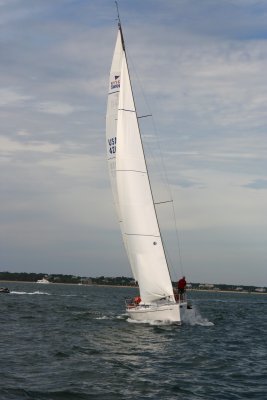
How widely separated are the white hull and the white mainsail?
0.73m

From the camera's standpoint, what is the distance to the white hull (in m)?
29.0

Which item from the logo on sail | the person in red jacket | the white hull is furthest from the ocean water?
the logo on sail

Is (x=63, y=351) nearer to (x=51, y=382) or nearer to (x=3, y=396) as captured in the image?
(x=51, y=382)

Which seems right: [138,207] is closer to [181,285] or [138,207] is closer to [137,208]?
[137,208]

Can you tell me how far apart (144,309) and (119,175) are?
6.86m

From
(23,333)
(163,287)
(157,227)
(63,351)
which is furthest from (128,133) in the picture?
(63,351)

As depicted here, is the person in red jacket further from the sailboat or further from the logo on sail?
the logo on sail

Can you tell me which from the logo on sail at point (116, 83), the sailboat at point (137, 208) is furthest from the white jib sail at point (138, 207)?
the logo on sail at point (116, 83)

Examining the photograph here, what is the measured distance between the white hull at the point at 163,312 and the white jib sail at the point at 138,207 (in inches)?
28.5

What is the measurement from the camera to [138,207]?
30.4 metres

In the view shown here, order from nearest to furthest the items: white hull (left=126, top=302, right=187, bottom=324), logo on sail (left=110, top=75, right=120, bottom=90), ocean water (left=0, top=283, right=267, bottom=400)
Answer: ocean water (left=0, top=283, right=267, bottom=400), white hull (left=126, top=302, right=187, bottom=324), logo on sail (left=110, top=75, right=120, bottom=90)

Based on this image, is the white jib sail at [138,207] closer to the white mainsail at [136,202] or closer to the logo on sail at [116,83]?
the white mainsail at [136,202]

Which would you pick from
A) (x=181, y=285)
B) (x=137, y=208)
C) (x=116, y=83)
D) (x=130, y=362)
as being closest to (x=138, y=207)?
(x=137, y=208)

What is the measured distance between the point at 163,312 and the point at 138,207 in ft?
17.6
